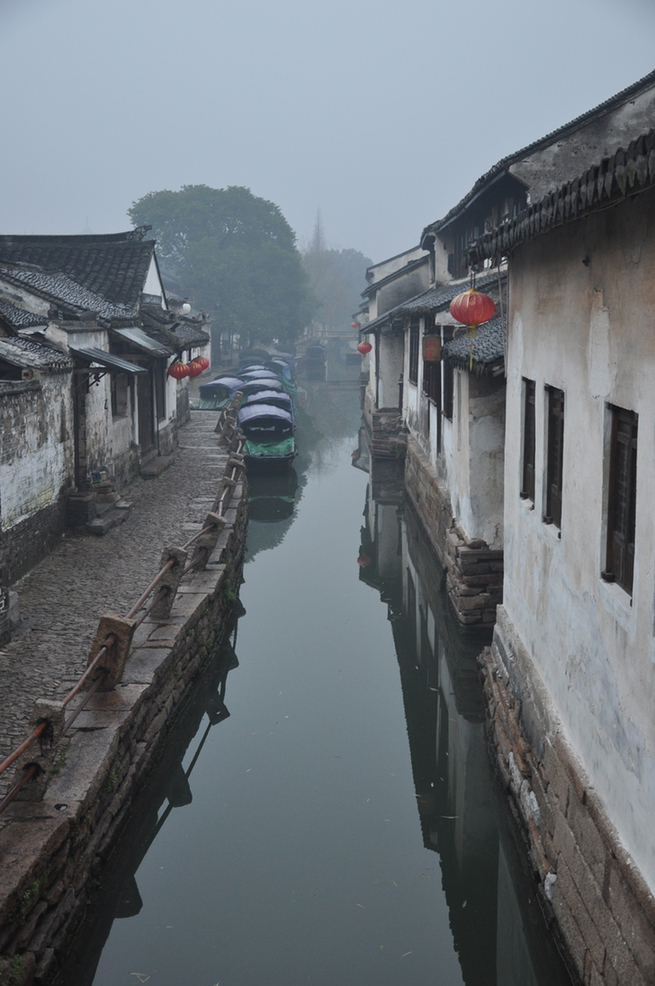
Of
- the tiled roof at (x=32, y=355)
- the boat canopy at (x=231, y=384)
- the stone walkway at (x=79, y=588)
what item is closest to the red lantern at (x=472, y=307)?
the stone walkway at (x=79, y=588)

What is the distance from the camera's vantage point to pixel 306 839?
317 inches

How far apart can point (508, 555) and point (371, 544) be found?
10.0 meters

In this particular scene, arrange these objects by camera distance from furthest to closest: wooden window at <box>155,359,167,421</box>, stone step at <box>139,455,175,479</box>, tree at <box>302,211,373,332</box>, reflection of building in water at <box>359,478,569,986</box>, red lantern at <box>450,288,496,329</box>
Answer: tree at <box>302,211,373,332</box>, wooden window at <box>155,359,167,421</box>, stone step at <box>139,455,175,479</box>, red lantern at <box>450,288,496,329</box>, reflection of building in water at <box>359,478,569,986</box>

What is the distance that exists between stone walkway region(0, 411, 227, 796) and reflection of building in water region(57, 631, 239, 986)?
4.13 feet

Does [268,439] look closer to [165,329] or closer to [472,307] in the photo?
[165,329]

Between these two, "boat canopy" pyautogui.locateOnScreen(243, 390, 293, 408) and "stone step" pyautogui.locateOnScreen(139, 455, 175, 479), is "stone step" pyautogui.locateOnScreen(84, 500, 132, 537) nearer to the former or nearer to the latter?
"stone step" pyautogui.locateOnScreen(139, 455, 175, 479)

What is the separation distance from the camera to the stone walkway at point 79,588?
8.41 meters

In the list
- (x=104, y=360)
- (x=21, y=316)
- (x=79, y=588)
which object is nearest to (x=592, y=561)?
(x=79, y=588)

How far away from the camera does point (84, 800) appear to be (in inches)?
257

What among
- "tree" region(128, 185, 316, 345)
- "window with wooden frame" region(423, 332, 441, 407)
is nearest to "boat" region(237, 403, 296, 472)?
"window with wooden frame" region(423, 332, 441, 407)

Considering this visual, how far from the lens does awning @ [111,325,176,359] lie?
56.0ft

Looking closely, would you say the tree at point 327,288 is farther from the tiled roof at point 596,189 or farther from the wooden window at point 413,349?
the tiled roof at point 596,189

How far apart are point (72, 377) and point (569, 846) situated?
10929 millimetres

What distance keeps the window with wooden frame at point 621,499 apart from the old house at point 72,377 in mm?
7377
